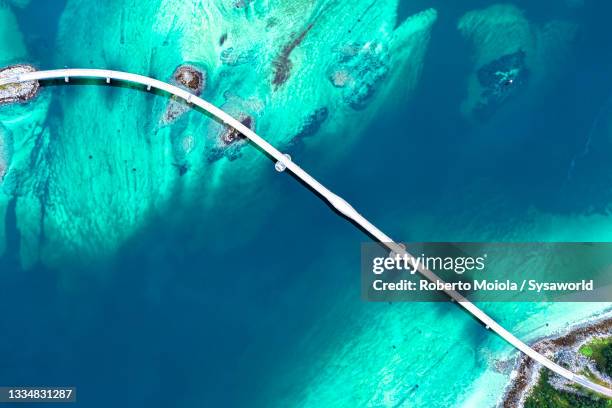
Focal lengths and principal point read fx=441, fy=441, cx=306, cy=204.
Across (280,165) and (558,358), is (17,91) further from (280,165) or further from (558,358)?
(558,358)

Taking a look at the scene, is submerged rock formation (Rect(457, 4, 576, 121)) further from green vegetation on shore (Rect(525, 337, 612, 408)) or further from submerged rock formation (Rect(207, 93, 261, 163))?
green vegetation on shore (Rect(525, 337, 612, 408))

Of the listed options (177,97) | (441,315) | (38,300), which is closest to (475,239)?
(441,315)

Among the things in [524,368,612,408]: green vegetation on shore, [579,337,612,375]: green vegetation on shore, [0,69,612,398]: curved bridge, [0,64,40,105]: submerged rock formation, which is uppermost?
[0,64,40,105]: submerged rock formation

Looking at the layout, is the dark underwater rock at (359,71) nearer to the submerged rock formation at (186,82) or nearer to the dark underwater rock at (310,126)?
the dark underwater rock at (310,126)

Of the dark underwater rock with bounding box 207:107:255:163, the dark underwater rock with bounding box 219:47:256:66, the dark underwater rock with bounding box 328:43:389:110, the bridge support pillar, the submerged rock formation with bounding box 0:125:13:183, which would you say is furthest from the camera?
the dark underwater rock with bounding box 219:47:256:66

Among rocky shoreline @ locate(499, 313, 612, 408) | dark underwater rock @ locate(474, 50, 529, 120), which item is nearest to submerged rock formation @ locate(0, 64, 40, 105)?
dark underwater rock @ locate(474, 50, 529, 120)

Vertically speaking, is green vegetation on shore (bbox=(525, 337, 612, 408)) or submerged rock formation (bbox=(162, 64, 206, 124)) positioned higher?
submerged rock formation (bbox=(162, 64, 206, 124))

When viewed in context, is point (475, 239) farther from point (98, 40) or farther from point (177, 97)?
point (98, 40)
